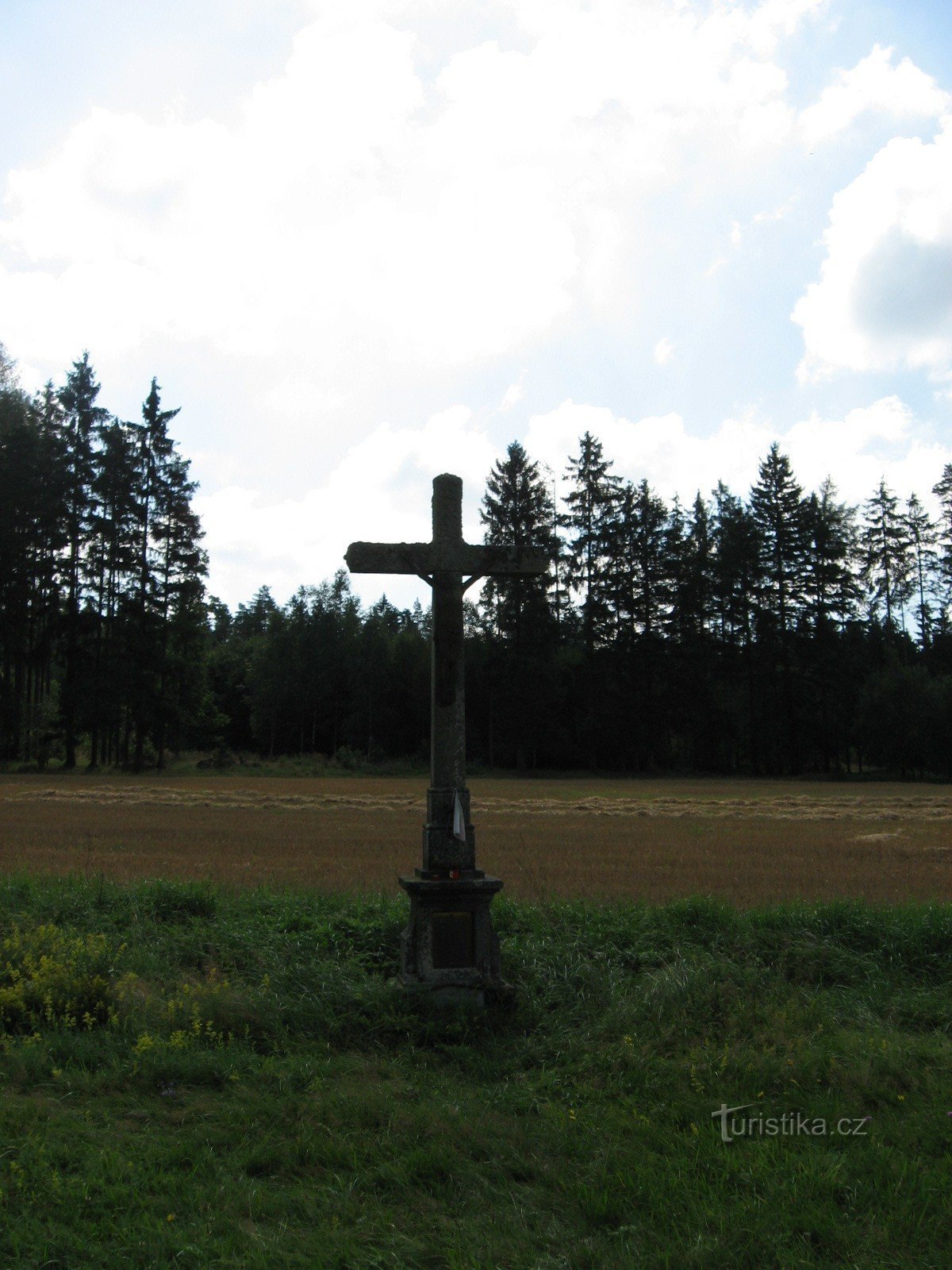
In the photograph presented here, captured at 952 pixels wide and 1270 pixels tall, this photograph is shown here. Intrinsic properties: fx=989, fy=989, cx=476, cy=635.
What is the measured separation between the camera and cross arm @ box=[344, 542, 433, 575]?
677 cm

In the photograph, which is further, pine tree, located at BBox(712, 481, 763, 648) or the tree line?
pine tree, located at BBox(712, 481, 763, 648)

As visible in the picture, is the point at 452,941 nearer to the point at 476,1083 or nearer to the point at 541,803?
the point at 476,1083

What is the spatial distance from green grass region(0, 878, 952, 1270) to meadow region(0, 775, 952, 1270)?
16 millimetres

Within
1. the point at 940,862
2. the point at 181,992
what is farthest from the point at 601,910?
the point at 940,862

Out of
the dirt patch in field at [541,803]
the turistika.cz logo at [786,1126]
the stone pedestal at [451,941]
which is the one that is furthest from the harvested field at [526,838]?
the turistika.cz logo at [786,1126]

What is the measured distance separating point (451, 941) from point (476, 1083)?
1.31m

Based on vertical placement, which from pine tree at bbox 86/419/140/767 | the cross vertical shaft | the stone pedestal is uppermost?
pine tree at bbox 86/419/140/767

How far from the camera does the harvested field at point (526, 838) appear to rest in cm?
1167

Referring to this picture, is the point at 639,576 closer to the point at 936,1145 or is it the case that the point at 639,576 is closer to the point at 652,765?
the point at 652,765

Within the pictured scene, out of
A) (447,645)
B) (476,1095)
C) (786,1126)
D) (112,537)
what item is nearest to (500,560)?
(447,645)

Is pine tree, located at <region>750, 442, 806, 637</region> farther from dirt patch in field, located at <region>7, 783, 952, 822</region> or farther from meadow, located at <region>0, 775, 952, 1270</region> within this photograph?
meadow, located at <region>0, 775, 952, 1270</region>

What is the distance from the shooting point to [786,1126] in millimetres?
4184

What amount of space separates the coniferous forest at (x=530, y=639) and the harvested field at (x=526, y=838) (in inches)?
498

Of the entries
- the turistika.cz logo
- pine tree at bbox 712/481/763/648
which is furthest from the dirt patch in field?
pine tree at bbox 712/481/763/648
